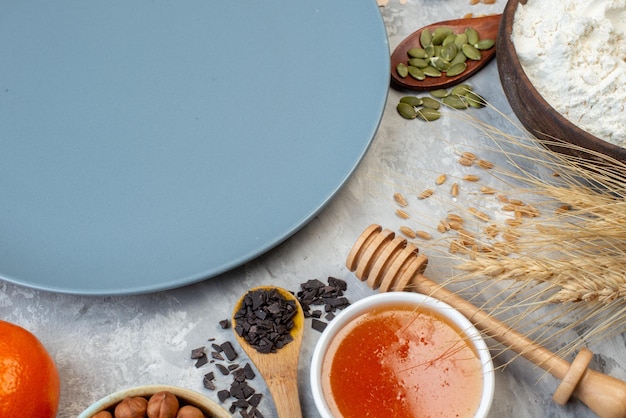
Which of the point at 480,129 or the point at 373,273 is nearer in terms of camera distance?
the point at 373,273

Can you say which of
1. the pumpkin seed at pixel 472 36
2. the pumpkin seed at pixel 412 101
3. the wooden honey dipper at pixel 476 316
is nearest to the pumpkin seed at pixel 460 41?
the pumpkin seed at pixel 472 36

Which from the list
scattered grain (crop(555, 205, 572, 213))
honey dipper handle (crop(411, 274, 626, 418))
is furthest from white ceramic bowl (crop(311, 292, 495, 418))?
scattered grain (crop(555, 205, 572, 213))

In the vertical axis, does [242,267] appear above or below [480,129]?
below

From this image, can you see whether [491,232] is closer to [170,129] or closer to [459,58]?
[459,58]

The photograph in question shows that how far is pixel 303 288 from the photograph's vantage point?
101 cm

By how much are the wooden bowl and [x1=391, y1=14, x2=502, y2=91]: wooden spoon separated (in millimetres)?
118

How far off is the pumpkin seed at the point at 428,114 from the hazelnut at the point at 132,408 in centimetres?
56

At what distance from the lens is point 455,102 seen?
3.71ft

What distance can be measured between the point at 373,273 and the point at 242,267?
19cm

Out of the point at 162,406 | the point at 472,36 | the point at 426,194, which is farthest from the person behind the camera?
the point at 472,36

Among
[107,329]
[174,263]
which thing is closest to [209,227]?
[174,263]

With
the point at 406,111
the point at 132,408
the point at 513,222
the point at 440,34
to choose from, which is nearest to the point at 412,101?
the point at 406,111

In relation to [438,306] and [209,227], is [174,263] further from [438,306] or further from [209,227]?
[438,306]

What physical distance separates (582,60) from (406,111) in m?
0.25
